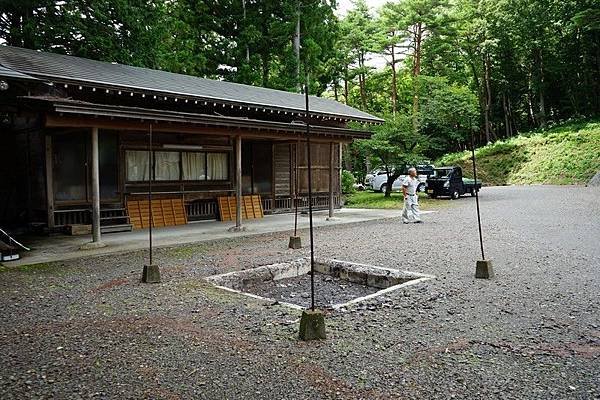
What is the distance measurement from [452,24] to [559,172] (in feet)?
38.0

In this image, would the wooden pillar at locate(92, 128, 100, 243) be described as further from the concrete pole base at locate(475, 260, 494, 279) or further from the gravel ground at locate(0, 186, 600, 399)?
the concrete pole base at locate(475, 260, 494, 279)

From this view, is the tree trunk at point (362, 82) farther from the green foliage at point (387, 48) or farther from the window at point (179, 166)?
the window at point (179, 166)

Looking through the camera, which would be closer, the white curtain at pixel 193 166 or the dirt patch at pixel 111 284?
the dirt patch at pixel 111 284

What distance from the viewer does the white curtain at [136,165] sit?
34.7 feet

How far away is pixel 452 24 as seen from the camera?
28.6 metres

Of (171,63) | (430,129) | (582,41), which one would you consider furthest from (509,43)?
(171,63)

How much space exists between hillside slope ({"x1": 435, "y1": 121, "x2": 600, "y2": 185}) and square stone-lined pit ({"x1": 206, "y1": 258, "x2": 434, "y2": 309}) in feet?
71.4

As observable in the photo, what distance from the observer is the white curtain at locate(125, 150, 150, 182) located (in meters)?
10.6

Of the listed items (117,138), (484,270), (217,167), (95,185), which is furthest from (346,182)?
(484,270)

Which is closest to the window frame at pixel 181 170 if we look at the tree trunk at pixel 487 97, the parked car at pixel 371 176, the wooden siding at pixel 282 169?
the wooden siding at pixel 282 169

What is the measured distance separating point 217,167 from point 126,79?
11.2ft

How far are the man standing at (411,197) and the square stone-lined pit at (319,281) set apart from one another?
17.6 feet

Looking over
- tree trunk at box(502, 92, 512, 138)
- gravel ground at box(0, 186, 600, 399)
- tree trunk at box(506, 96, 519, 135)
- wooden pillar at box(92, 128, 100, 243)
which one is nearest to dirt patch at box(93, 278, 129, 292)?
gravel ground at box(0, 186, 600, 399)

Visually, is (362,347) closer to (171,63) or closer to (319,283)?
(319,283)
